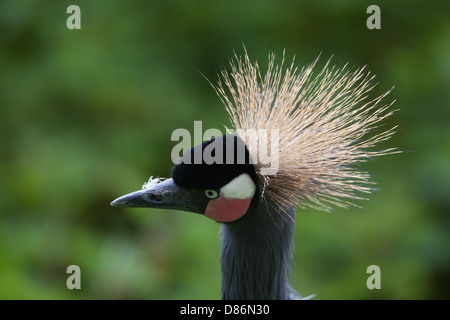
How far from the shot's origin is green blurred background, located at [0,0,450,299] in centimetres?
220

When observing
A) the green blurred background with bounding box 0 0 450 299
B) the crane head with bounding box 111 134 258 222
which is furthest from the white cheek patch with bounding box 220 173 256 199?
the green blurred background with bounding box 0 0 450 299

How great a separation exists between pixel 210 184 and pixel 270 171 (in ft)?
0.49

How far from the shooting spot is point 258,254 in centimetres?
145

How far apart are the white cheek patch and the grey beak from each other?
61mm

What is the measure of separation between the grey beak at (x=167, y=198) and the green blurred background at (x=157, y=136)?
801mm

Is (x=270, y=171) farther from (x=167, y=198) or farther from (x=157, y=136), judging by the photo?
(x=157, y=136)

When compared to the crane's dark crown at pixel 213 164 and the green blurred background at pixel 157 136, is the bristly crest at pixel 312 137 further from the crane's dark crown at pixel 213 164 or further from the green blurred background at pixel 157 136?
the green blurred background at pixel 157 136

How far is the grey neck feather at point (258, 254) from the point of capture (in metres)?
1.41

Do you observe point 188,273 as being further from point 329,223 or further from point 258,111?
point 258,111

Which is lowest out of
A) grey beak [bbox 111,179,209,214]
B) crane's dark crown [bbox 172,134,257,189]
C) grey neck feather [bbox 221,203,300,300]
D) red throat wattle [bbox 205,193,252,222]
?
grey neck feather [bbox 221,203,300,300]

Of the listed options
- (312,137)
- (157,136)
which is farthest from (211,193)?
(157,136)

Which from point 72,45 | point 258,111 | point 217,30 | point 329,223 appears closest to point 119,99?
point 72,45

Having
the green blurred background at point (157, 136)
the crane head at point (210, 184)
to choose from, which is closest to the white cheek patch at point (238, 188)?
the crane head at point (210, 184)

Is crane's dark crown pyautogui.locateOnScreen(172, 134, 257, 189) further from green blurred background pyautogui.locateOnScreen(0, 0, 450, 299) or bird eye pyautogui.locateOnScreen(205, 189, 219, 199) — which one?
green blurred background pyautogui.locateOnScreen(0, 0, 450, 299)
